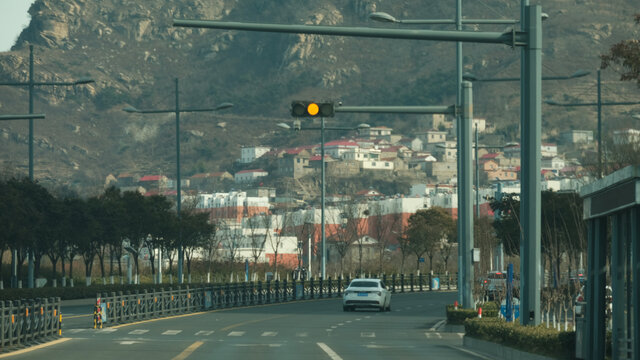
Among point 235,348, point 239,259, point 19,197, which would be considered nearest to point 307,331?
point 235,348

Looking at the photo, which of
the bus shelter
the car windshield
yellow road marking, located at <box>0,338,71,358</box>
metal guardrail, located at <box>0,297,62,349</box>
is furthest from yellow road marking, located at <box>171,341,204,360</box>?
the car windshield

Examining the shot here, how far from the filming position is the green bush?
2377cm

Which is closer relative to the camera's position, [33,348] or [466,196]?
[33,348]

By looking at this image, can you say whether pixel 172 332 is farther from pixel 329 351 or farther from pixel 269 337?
pixel 329 351

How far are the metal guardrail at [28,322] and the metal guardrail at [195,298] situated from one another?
620 cm

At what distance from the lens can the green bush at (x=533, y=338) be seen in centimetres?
2377

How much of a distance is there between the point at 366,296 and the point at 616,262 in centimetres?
3899

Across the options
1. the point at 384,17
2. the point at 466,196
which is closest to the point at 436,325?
the point at 466,196

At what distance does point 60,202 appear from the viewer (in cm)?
7362

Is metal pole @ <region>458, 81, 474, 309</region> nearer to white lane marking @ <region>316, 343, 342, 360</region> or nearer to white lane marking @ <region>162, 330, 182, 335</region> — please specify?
white lane marking @ <region>316, 343, 342, 360</region>

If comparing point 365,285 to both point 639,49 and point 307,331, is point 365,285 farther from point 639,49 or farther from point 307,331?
point 639,49

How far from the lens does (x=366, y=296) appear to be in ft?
192

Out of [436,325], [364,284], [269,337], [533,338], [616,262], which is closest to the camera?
[616,262]

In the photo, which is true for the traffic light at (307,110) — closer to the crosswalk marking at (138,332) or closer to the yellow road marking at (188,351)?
the yellow road marking at (188,351)
